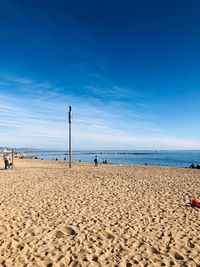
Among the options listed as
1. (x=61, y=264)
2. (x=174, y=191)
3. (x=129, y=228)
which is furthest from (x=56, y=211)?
(x=174, y=191)

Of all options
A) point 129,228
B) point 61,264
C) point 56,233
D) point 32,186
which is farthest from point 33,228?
point 32,186

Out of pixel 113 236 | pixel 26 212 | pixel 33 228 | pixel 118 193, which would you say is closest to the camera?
pixel 113 236

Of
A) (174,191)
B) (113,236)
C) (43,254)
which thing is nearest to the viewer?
(43,254)

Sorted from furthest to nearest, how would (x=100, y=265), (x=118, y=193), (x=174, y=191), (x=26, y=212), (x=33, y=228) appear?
(x=174, y=191) → (x=118, y=193) → (x=26, y=212) → (x=33, y=228) → (x=100, y=265)

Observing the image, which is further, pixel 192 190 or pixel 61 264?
pixel 192 190

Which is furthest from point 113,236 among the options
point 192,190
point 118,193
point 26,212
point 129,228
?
point 192,190

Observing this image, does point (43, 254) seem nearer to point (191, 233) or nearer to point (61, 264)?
point (61, 264)

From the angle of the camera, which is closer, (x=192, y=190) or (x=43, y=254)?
(x=43, y=254)

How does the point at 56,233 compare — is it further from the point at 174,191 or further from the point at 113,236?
the point at 174,191

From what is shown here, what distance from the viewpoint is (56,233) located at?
7.45 m

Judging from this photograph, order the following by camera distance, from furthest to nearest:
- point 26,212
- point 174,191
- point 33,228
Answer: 1. point 174,191
2. point 26,212
3. point 33,228

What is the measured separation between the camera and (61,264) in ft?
18.4

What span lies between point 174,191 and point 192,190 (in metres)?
1.31

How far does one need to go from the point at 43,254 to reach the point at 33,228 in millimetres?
1880
